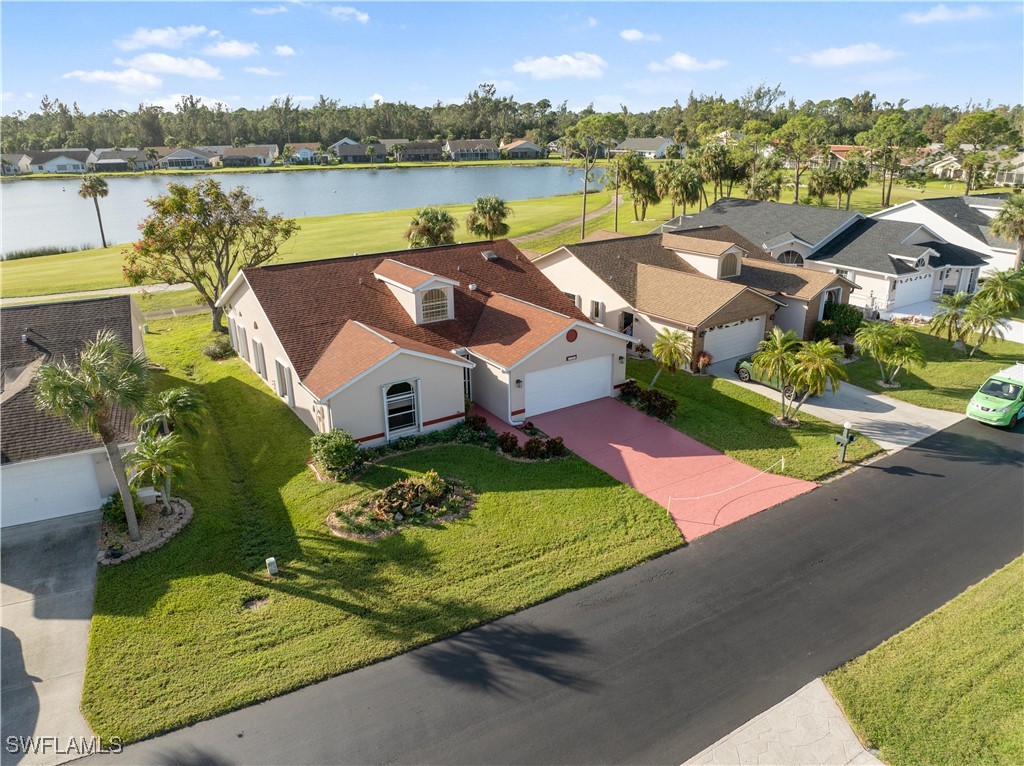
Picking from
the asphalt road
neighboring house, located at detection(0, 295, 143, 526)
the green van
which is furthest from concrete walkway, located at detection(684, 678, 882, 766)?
the green van

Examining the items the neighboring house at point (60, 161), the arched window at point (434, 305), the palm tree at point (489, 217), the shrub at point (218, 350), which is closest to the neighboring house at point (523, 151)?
the neighboring house at point (60, 161)

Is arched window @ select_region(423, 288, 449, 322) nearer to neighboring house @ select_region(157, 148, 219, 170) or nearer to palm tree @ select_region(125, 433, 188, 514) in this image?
palm tree @ select_region(125, 433, 188, 514)

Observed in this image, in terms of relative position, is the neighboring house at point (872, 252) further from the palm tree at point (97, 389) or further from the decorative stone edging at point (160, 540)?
the palm tree at point (97, 389)

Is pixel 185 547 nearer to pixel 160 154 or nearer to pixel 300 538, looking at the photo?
pixel 300 538

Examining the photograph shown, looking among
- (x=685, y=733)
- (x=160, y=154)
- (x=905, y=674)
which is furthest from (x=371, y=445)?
(x=160, y=154)

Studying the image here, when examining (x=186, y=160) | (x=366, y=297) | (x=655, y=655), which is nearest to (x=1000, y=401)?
(x=655, y=655)

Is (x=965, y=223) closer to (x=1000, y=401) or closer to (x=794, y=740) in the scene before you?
(x=1000, y=401)
